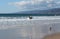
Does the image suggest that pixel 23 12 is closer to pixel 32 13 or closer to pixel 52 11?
pixel 32 13

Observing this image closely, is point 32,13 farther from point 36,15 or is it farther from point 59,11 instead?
point 59,11

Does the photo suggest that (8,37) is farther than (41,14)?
No

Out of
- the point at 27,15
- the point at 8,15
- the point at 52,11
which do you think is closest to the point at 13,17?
the point at 8,15

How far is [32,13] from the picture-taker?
18.0 m

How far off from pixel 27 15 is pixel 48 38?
367 inches

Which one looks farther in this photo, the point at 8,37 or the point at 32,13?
the point at 32,13

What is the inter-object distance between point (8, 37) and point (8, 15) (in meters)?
9.73

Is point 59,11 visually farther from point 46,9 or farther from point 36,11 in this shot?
Result: point 36,11

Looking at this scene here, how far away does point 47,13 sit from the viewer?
18078mm

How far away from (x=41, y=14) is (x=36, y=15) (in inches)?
31.7

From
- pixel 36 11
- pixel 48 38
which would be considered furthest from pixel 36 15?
pixel 48 38

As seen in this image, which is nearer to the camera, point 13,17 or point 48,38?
point 48,38

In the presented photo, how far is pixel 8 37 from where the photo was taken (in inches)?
321

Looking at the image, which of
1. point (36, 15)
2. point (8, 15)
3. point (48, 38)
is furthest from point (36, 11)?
point (48, 38)
